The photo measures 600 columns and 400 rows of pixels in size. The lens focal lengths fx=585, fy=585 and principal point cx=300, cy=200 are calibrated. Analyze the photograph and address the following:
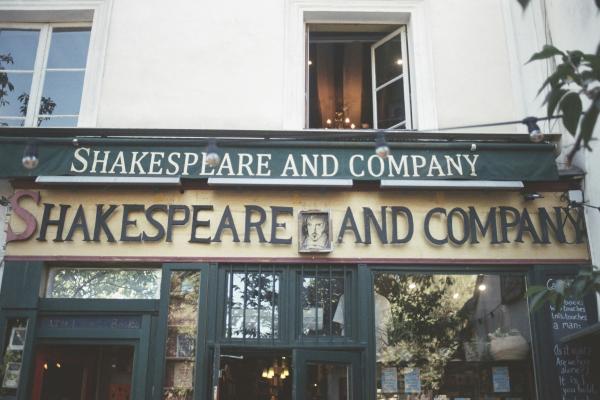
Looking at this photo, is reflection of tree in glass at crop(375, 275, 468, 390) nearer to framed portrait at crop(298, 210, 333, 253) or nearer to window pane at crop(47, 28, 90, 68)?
framed portrait at crop(298, 210, 333, 253)

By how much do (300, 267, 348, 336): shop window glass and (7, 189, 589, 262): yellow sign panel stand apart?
222mm

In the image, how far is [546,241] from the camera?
6586 millimetres

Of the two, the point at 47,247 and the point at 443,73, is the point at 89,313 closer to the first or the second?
the point at 47,247

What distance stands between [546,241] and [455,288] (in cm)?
114

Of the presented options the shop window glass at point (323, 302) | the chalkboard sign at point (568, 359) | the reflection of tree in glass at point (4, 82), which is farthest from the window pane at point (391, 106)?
the reflection of tree in glass at point (4, 82)

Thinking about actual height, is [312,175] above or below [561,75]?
above

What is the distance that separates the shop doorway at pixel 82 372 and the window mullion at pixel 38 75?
114 inches

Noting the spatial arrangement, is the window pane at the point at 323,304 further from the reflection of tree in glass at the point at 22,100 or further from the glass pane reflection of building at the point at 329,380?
the reflection of tree in glass at the point at 22,100

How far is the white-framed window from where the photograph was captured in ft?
24.6

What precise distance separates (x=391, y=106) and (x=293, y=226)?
2335mm

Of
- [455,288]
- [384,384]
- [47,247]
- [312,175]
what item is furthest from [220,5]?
[384,384]

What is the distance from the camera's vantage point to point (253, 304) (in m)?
6.49

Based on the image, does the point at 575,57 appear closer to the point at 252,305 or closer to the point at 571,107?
the point at 571,107

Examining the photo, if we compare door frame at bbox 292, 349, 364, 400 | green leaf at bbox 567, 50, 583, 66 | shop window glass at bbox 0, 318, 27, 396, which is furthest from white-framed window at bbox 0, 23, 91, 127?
green leaf at bbox 567, 50, 583, 66
